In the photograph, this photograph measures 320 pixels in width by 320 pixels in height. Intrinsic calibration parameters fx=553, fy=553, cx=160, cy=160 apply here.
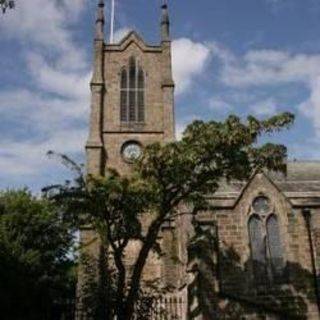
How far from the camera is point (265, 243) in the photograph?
81.7ft

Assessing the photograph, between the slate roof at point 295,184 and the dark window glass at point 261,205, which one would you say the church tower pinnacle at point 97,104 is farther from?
the dark window glass at point 261,205

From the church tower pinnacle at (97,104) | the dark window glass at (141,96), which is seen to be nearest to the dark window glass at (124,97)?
the dark window glass at (141,96)

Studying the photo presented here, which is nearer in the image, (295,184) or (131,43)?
(295,184)

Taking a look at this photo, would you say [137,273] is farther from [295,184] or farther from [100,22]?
[100,22]

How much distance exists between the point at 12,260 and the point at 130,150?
13.8 m

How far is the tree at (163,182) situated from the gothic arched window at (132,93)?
19.4 metres

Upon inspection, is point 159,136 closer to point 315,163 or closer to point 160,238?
point 160,238

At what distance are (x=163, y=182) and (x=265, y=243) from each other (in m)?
7.91

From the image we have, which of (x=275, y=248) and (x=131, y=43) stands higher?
(x=131, y=43)

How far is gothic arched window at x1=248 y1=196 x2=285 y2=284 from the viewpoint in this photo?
2433 cm

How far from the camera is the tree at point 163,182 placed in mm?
18578

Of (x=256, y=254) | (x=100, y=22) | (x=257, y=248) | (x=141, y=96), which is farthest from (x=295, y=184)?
(x=100, y=22)

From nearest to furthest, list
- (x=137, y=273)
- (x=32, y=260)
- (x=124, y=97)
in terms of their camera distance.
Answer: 1. (x=137, y=273)
2. (x=32, y=260)
3. (x=124, y=97)

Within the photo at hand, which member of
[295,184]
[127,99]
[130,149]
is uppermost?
[127,99]
